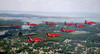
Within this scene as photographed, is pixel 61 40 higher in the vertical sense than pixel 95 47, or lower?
higher

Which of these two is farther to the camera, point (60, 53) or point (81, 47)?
point (81, 47)

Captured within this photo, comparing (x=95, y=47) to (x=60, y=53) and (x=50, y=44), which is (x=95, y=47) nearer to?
(x=60, y=53)

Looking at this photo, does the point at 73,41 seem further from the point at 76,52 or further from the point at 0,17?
the point at 0,17

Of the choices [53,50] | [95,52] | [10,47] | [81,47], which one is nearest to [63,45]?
[53,50]

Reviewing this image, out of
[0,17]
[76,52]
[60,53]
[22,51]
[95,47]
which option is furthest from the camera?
[95,47]

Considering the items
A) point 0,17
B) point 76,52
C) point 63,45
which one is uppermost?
point 0,17

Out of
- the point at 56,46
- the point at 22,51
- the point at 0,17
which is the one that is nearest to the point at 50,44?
the point at 56,46

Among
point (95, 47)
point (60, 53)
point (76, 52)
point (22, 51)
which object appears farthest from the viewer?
point (95, 47)

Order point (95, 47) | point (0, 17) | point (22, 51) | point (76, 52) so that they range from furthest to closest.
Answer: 1. point (95, 47)
2. point (76, 52)
3. point (22, 51)
4. point (0, 17)

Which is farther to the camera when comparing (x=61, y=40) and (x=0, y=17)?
(x=61, y=40)
